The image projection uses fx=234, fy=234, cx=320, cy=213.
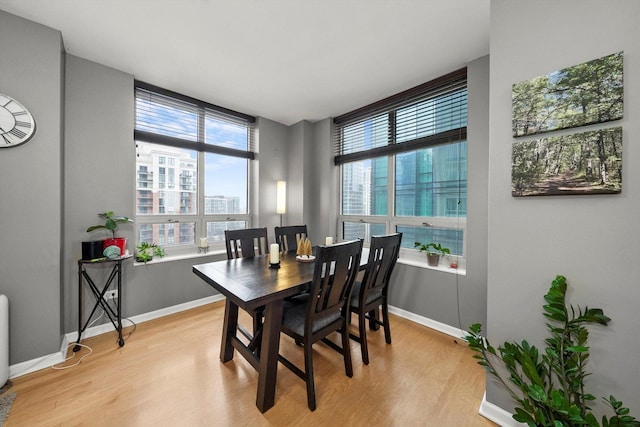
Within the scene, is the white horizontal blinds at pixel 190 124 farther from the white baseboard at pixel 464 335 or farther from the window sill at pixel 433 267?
the white baseboard at pixel 464 335

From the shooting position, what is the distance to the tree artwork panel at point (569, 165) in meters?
1.05

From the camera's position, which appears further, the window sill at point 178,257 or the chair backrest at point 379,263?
the window sill at point 178,257

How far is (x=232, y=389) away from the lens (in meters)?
1.63

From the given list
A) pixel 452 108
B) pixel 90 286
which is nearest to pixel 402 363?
pixel 452 108

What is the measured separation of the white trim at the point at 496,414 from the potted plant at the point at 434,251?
124 centimetres

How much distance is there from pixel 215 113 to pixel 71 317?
273cm

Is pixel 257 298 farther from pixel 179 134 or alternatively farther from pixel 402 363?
pixel 179 134

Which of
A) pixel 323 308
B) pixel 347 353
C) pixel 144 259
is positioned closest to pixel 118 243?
pixel 144 259

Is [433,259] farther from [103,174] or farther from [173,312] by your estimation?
[103,174]

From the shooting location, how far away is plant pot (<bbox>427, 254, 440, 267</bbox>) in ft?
8.15

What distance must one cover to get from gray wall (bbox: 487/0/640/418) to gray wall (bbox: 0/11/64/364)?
10.5 feet

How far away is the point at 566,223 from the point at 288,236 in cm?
236

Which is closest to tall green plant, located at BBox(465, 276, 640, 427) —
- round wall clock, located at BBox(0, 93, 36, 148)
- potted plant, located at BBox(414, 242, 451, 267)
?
potted plant, located at BBox(414, 242, 451, 267)

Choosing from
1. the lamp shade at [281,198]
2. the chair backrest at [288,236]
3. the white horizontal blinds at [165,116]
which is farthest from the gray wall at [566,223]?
the white horizontal blinds at [165,116]
